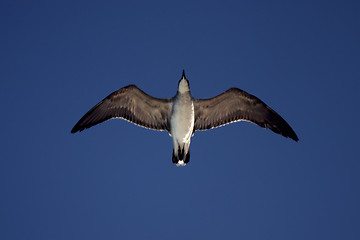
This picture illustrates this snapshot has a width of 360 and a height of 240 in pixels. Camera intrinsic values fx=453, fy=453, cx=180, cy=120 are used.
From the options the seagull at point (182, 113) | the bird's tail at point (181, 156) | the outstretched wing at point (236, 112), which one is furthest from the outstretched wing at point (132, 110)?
the outstretched wing at point (236, 112)

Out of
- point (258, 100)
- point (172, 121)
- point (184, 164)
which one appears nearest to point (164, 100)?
point (172, 121)

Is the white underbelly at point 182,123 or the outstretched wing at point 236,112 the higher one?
the outstretched wing at point 236,112

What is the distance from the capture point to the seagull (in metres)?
12.5

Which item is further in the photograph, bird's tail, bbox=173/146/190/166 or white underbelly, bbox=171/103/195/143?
bird's tail, bbox=173/146/190/166

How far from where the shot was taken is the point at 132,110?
13.1m

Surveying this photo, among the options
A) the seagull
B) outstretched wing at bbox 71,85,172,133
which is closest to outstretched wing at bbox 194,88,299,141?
the seagull

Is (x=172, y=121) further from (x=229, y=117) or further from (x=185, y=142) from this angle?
(x=229, y=117)

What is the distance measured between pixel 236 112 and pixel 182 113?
6.06 feet

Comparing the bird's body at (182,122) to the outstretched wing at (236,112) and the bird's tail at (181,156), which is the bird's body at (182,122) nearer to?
the bird's tail at (181,156)

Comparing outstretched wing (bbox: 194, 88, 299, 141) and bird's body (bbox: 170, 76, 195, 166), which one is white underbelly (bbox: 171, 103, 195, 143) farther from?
outstretched wing (bbox: 194, 88, 299, 141)

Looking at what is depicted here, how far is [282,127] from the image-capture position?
42.5 feet

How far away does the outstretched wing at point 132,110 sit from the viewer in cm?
1266

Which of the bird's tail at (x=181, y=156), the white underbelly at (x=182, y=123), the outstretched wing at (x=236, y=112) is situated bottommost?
the bird's tail at (x=181, y=156)

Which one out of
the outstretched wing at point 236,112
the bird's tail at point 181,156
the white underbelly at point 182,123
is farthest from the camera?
the outstretched wing at point 236,112
